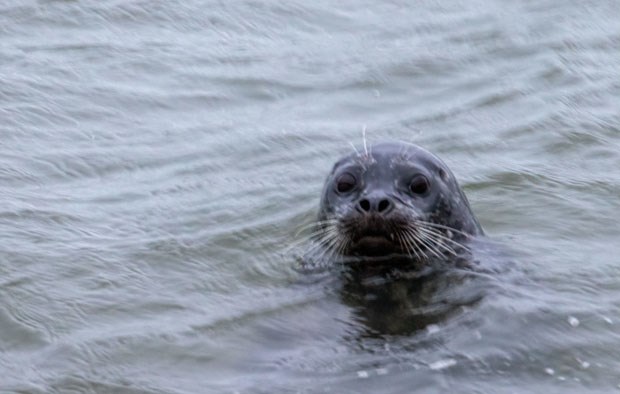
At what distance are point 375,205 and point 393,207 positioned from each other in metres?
0.11

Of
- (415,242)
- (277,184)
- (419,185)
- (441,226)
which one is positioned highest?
(277,184)

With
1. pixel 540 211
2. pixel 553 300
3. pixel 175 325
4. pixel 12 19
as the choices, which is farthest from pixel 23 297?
pixel 12 19

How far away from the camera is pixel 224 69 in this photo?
Result: 1273 cm

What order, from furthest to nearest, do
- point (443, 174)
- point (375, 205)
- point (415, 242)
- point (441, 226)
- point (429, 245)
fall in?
point (443, 174), point (441, 226), point (429, 245), point (415, 242), point (375, 205)

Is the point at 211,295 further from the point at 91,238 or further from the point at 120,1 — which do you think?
the point at 120,1

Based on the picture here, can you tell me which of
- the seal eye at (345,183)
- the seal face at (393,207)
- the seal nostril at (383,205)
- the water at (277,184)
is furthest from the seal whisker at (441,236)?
the seal eye at (345,183)

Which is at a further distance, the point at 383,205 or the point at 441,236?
the point at 441,236

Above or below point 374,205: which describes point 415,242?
below

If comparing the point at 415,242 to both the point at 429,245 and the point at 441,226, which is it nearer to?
the point at 429,245

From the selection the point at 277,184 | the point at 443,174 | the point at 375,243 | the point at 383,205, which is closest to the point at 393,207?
the point at 383,205

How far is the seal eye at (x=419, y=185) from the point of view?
852 centimetres

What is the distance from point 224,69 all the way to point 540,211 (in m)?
3.36

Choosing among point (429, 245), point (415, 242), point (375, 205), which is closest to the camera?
point (375, 205)

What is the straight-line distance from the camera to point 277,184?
34.7ft
